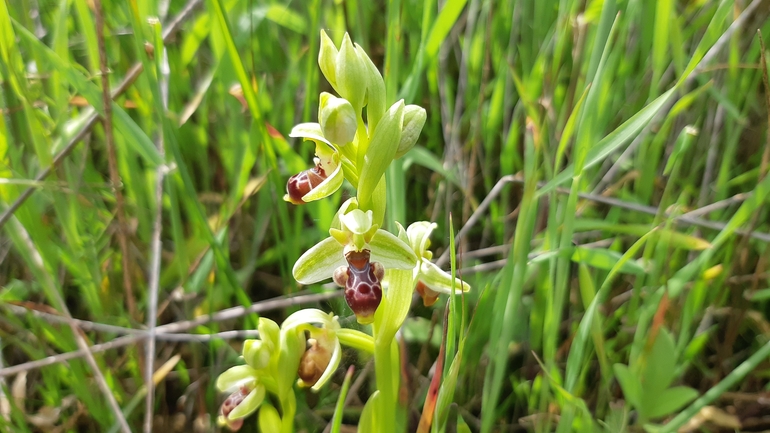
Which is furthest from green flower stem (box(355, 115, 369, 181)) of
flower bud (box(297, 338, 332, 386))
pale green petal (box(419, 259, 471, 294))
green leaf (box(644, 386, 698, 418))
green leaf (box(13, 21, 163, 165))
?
green leaf (box(644, 386, 698, 418))

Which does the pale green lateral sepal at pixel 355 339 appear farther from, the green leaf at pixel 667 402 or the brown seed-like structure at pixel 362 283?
the green leaf at pixel 667 402

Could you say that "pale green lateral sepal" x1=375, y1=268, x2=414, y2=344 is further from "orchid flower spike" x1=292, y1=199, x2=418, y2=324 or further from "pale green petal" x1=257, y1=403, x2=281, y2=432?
"pale green petal" x1=257, y1=403, x2=281, y2=432

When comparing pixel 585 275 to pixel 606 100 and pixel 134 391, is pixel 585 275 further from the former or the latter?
pixel 134 391

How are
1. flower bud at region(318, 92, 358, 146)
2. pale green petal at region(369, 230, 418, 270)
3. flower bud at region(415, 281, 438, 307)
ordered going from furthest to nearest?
1. flower bud at region(415, 281, 438, 307)
2. pale green petal at region(369, 230, 418, 270)
3. flower bud at region(318, 92, 358, 146)

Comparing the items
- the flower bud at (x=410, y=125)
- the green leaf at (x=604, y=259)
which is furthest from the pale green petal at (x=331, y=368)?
the green leaf at (x=604, y=259)

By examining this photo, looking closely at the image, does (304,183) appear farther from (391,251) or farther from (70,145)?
(70,145)

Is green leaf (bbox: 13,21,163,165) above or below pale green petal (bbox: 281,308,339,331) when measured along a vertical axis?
above

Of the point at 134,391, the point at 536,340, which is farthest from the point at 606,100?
the point at 134,391
